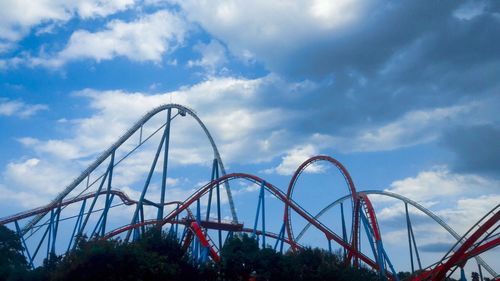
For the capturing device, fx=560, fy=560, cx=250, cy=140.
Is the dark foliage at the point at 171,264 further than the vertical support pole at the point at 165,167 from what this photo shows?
No

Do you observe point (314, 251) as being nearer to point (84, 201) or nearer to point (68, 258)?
point (68, 258)

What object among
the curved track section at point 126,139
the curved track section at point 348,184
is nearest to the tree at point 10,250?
the curved track section at point 126,139

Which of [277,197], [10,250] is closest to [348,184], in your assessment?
[277,197]

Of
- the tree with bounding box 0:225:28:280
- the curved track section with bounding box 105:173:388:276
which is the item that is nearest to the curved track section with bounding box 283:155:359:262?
the curved track section with bounding box 105:173:388:276

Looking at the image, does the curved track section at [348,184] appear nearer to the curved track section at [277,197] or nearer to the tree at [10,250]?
the curved track section at [277,197]

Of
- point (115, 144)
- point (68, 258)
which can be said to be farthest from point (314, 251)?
point (115, 144)

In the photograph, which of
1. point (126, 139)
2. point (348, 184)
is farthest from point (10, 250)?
point (348, 184)

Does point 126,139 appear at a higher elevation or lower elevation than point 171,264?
higher

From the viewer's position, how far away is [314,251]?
2523 centimetres

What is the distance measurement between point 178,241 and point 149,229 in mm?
1548

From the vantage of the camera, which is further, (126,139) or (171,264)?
(126,139)

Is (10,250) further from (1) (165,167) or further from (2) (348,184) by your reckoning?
(2) (348,184)

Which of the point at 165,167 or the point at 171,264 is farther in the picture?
the point at 165,167

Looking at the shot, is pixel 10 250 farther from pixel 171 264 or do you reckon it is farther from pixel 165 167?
pixel 171 264
